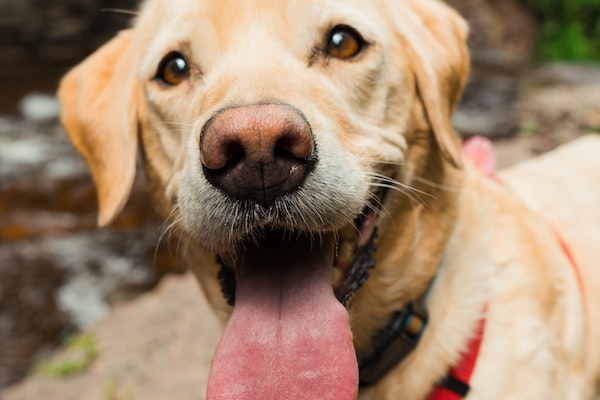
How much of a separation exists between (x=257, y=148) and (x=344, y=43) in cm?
72

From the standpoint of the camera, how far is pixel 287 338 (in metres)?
1.60

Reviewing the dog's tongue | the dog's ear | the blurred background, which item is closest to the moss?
the blurred background

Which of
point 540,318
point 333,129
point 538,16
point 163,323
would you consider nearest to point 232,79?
point 333,129

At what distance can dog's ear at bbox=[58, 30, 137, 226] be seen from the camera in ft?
7.17

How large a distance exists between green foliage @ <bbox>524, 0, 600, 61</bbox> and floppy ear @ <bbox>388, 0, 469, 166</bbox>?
10.6 m

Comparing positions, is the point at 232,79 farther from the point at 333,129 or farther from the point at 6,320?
the point at 6,320

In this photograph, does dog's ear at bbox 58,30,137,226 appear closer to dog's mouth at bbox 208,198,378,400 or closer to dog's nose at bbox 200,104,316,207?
dog's mouth at bbox 208,198,378,400

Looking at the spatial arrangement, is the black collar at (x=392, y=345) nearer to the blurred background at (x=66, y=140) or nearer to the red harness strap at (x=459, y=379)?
the red harness strap at (x=459, y=379)

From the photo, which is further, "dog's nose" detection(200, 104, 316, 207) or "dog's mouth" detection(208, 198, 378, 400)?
"dog's mouth" detection(208, 198, 378, 400)

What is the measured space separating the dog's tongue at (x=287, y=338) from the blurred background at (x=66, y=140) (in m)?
0.37

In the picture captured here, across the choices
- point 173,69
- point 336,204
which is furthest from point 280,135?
point 173,69

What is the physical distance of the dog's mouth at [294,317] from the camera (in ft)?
5.10

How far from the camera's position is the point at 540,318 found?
1.97 m

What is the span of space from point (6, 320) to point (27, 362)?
0.56 m
